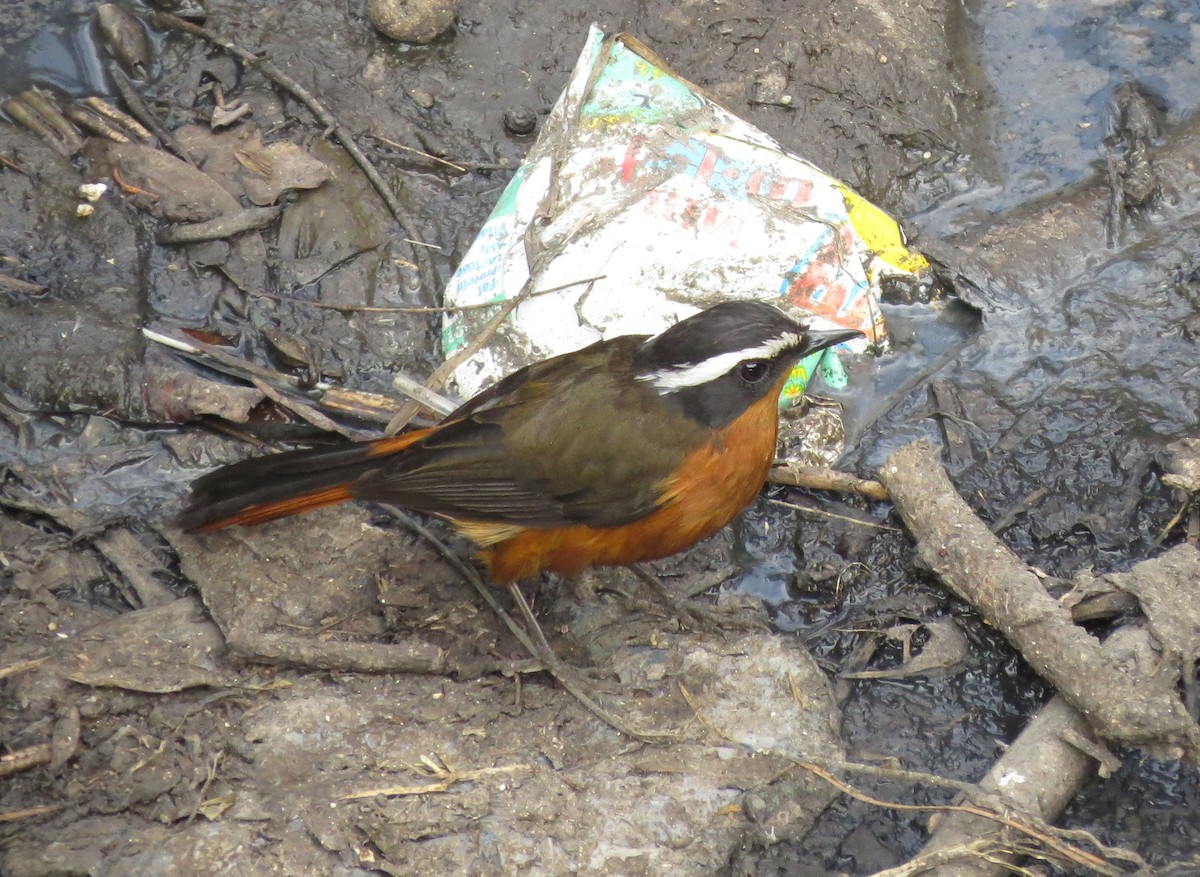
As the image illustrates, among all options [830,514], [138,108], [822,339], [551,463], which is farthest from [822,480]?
[138,108]

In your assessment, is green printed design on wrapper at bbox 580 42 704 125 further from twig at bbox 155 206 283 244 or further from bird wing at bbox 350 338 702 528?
twig at bbox 155 206 283 244

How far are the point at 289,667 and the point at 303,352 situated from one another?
1.56m

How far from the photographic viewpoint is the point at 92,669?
161 inches

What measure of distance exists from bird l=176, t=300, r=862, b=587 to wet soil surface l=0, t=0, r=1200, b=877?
0.36 metres

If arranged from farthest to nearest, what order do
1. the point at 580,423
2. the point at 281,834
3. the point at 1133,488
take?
the point at 1133,488, the point at 580,423, the point at 281,834

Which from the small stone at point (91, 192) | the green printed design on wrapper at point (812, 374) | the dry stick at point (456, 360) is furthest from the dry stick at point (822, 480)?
the small stone at point (91, 192)

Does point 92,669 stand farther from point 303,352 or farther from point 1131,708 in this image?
point 1131,708

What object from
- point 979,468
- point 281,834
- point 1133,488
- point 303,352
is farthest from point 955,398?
point 281,834

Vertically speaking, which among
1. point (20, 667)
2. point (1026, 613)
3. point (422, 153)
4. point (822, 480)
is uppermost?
point (422, 153)

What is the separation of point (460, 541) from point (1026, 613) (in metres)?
2.17

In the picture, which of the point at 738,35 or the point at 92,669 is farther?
the point at 738,35

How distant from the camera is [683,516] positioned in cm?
441

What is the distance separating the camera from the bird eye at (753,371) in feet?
14.2

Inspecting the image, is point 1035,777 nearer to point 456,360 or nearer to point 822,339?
point 822,339
